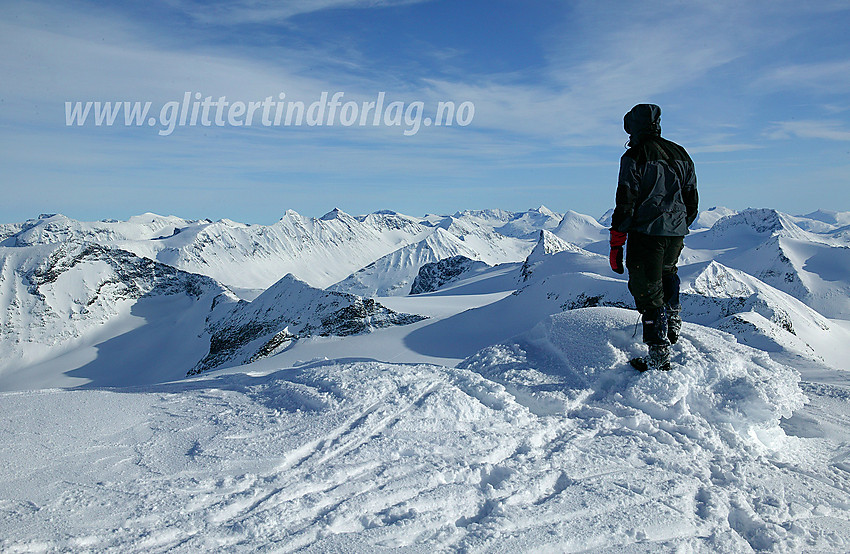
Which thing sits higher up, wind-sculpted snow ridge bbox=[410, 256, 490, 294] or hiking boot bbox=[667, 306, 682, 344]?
hiking boot bbox=[667, 306, 682, 344]

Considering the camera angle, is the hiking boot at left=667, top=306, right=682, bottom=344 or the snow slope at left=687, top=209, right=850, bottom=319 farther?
the snow slope at left=687, top=209, right=850, bottom=319

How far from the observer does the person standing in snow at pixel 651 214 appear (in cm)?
566

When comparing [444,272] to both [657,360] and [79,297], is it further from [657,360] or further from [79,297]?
[657,360]

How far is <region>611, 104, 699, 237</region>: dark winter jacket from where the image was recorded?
5656 mm

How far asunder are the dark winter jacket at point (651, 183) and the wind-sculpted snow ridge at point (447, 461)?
1465mm

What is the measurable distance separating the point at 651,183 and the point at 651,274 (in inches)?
40.8

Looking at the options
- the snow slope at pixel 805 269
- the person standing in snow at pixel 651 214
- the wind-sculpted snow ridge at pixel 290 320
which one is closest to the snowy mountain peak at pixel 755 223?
the snow slope at pixel 805 269

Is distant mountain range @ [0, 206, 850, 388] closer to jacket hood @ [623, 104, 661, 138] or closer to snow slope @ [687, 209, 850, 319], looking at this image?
snow slope @ [687, 209, 850, 319]

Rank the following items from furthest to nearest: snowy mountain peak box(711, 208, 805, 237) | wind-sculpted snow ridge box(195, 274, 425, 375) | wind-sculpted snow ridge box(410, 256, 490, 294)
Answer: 1. snowy mountain peak box(711, 208, 805, 237)
2. wind-sculpted snow ridge box(410, 256, 490, 294)
3. wind-sculpted snow ridge box(195, 274, 425, 375)

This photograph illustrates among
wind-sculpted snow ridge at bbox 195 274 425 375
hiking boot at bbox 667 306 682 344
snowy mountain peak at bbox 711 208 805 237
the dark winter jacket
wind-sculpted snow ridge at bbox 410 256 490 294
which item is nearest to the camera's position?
the dark winter jacket

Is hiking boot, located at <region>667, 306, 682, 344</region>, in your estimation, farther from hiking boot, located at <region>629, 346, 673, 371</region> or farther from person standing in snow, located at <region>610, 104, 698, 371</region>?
hiking boot, located at <region>629, 346, 673, 371</region>

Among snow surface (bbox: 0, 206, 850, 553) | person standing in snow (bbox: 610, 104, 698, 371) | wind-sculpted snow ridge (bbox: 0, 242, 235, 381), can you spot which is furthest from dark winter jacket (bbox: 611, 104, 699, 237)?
wind-sculpted snow ridge (bbox: 0, 242, 235, 381)

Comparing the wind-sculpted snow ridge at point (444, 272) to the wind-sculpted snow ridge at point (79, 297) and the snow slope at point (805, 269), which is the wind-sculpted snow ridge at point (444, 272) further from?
the snow slope at point (805, 269)

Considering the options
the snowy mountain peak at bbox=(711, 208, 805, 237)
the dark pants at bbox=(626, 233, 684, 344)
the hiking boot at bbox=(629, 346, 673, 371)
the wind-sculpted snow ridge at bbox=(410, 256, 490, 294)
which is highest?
the snowy mountain peak at bbox=(711, 208, 805, 237)
